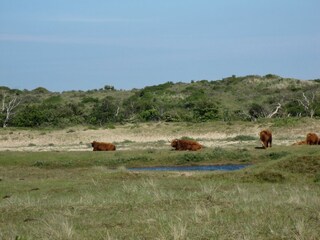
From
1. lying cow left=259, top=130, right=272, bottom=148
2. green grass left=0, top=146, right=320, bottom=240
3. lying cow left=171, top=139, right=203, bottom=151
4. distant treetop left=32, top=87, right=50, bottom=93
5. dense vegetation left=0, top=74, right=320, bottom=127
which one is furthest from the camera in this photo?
distant treetop left=32, top=87, right=50, bottom=93

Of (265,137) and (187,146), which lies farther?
(187,146)

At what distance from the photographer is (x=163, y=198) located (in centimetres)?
1385

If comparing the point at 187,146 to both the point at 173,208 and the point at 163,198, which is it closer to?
the point at 163,198

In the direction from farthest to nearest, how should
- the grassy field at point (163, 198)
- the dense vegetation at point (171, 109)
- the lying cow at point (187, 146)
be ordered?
the dense vegetation at point (171, 109), the lying cow at point (187, 146), the grassy field at point (163, 198)

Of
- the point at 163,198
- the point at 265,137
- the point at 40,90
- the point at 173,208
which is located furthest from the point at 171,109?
the point at 173,208

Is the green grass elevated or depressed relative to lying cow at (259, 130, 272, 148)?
depressed

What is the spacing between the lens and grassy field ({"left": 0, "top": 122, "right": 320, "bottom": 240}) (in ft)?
32.2

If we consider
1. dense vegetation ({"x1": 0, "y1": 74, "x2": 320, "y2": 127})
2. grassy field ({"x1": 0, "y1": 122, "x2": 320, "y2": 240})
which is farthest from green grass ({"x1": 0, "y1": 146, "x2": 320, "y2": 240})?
dense vegetation ({"x1": 0, "y1": 74, "x2": 320, "y2": 127})

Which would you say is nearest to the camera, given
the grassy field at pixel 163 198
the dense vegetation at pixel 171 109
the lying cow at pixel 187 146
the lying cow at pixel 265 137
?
the grassy field at pixel 163 198

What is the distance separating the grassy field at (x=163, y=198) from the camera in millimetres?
9820

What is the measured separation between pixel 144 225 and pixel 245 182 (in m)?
9.98

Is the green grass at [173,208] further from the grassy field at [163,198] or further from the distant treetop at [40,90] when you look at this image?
the distant treetop at [40,90]

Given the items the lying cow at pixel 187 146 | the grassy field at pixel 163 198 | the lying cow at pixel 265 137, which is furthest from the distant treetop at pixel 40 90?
the lying cow at pixel 265 137

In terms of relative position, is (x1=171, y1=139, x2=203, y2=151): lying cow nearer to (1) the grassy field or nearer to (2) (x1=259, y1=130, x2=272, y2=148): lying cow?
(1) the grassy field
